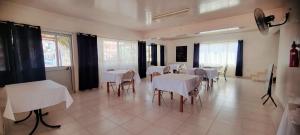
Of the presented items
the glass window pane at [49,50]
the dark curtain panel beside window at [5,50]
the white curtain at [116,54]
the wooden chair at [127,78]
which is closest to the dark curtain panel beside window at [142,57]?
the white curtain at [116,54]

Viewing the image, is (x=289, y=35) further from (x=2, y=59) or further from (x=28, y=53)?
(x=2, y=59)

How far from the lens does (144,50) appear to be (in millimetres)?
6906

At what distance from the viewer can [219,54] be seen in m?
7.41

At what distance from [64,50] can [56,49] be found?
22 cm

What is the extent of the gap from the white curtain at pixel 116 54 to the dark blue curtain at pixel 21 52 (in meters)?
1.89

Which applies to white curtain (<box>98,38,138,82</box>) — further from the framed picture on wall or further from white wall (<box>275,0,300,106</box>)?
white wall (<box>275,0,300,106</box>)

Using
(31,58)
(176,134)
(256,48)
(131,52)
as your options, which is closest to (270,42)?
(256,48)

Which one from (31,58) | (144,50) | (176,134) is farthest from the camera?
(144,50)

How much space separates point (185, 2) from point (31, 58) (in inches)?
159

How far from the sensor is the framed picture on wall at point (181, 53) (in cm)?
868

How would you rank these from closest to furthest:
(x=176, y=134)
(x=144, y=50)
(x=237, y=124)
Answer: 1. (x=176, y=134)
2. (x=237, y=124)
3. (x=144, y=50)

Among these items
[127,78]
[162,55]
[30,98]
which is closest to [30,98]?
[30,98]

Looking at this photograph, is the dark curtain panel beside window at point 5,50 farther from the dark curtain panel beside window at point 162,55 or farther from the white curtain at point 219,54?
the white curtain at point 219,54

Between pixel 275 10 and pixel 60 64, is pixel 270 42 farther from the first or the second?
pixel 60 64
